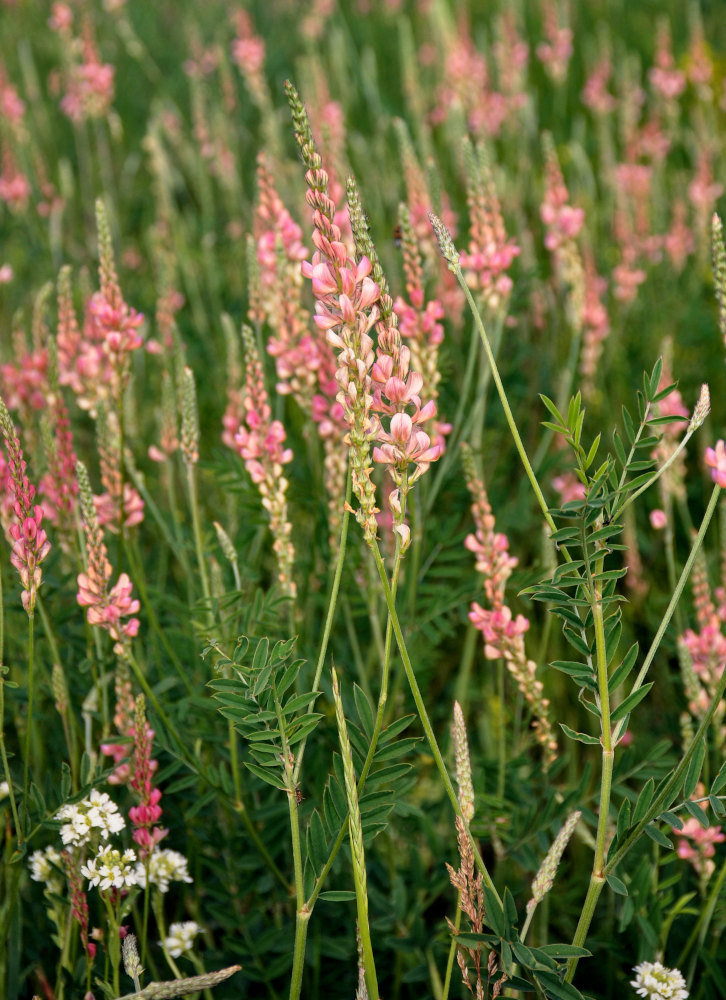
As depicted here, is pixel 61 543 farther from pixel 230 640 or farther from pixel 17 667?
pixel 230 640

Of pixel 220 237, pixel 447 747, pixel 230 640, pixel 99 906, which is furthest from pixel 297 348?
pixel 220 237

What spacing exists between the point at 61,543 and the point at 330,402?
21.5 inches

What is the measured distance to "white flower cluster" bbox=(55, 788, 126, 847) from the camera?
51.5 inches

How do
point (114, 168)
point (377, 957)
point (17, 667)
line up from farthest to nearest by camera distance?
1. point (114, 168)
2. point (17, 667)
3. point (377, 957)

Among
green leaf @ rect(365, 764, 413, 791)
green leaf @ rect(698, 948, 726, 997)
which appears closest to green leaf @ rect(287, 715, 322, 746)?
green leaf @ rect(365, 764, 413, 791)

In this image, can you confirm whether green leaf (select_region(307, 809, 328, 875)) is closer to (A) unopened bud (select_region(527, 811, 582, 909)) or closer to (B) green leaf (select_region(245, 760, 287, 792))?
(B) green leaf (select_region(245, 760, 287, 792))

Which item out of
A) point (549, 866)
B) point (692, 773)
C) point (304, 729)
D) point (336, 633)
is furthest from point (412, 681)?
point (336, 633)

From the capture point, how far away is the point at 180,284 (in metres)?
3.72

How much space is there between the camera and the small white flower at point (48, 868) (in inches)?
57.3

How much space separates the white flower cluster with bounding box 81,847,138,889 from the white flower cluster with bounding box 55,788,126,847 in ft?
0.09

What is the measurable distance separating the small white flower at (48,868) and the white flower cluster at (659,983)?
0.84m

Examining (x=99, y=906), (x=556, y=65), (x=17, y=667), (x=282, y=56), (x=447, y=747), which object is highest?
(x=282, y=56)

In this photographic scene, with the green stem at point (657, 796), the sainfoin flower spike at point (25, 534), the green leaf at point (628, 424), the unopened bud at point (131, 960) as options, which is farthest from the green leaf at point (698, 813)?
the sainfoin flower spike at point (25, 534)

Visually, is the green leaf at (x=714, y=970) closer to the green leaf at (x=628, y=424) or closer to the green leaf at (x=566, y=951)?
the green leaf at (x=566, y=951)
